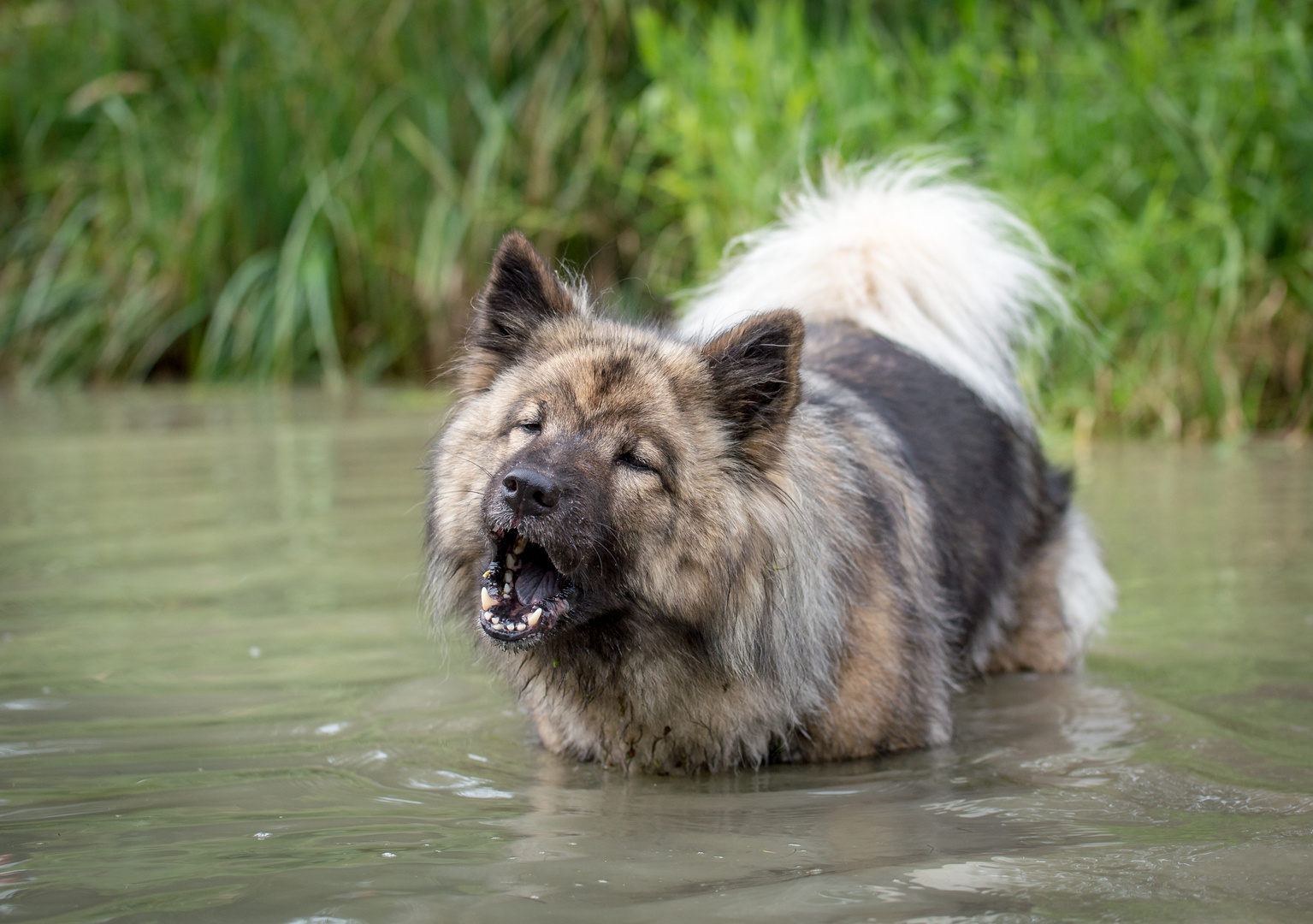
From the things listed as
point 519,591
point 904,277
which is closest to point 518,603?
point 519,591

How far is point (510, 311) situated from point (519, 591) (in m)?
0.72

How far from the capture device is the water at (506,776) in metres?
1.98

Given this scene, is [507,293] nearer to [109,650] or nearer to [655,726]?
[655,726]

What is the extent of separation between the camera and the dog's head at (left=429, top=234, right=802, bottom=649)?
2.63m

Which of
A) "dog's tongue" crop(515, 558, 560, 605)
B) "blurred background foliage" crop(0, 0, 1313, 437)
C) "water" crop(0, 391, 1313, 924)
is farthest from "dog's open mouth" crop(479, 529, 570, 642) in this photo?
"blurred background foliage" crop(0, 0, 1313, 437)

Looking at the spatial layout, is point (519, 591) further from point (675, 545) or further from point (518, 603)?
point (675, 545)

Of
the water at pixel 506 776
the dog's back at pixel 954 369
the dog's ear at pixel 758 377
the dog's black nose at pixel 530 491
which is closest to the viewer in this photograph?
the water at pixel 506 776

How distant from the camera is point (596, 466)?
105 inches

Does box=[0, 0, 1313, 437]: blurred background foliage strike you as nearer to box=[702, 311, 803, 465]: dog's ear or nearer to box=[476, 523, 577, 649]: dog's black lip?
box=[702, 311, 803, 465]: dog's ear

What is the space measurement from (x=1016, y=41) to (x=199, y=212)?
20.6 feet

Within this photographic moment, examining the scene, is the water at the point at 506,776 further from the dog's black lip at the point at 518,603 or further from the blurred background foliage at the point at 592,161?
the blurred background foliage at the point at 592,161

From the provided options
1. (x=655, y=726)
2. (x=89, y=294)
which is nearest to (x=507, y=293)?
(x=655, y=726)

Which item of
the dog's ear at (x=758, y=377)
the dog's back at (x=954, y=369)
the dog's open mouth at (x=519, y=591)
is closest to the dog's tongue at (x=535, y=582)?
the dog's open mouth at (x=519, y=591)

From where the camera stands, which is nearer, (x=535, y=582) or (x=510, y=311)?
(x=535, y=582)
